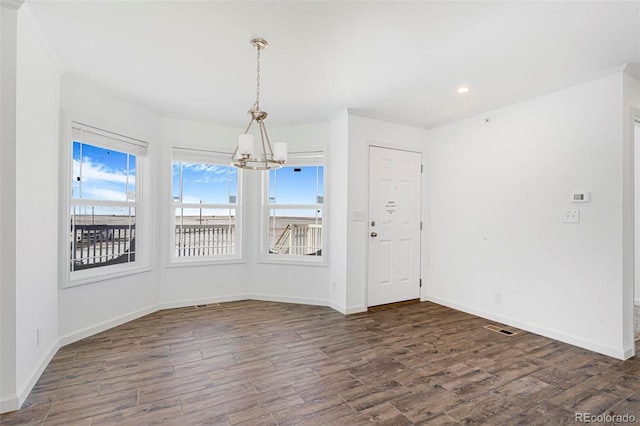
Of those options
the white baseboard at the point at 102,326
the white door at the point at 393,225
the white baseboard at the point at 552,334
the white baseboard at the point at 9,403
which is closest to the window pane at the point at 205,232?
the white baseboard at the point at 102,326

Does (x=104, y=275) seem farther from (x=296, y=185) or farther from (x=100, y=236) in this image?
(x=296, y=185)

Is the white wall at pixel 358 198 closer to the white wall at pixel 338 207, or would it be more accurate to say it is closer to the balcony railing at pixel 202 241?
the white wall at pixel 338 207

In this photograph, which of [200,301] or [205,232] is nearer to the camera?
[200,301]

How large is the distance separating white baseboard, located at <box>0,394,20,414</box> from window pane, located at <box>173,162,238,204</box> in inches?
105

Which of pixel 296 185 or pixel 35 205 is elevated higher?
pixel 296 185

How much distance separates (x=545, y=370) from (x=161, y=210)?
4477 mm

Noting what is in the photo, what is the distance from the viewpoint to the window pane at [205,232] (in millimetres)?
4344

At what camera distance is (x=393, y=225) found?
4.34 m

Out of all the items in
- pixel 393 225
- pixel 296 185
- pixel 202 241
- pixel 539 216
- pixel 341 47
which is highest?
pixel 341 47

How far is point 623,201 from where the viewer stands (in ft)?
8.84

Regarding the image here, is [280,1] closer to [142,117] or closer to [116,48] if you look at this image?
[116,48]

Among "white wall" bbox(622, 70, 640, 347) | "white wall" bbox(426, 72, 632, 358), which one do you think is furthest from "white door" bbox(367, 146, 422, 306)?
"white wall" bbox(622, 70, 640, 347)

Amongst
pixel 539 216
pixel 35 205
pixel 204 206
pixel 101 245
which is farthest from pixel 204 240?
pixel 539 216

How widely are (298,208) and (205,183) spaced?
1.42 meters
